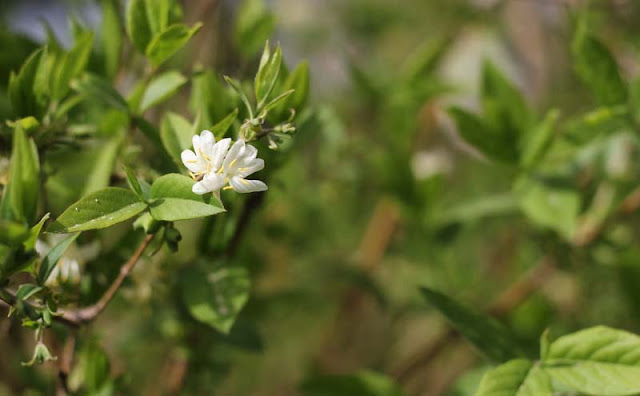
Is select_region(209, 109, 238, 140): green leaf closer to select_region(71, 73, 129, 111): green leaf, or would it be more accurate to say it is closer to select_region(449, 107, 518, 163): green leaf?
select_region(71, 73, 129, 111): green leaf

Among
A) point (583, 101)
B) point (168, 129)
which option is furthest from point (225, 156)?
point (583, 101)

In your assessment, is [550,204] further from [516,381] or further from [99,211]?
[99,211]

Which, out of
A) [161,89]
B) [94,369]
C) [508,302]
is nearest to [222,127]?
[161,89]

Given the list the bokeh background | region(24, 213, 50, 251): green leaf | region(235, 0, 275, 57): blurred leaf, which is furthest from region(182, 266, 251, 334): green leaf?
region(235, 0, 275, 57): blurred leaf

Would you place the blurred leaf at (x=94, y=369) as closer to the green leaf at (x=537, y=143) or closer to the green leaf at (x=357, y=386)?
the green leaf at (x=357, y=386)

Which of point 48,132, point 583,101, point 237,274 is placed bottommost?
point 583,101

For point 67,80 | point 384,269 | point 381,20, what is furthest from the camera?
point 381,20

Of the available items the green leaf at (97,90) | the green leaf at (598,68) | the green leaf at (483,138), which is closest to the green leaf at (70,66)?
the green leaf at (97,90)

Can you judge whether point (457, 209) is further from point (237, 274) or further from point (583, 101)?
point (583, 101)
